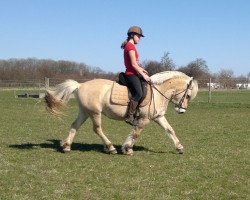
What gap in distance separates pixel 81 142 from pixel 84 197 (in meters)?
5.02

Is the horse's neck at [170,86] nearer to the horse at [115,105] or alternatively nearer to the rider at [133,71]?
the horse at [115,105]

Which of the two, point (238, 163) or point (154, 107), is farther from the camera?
point (154, 107)

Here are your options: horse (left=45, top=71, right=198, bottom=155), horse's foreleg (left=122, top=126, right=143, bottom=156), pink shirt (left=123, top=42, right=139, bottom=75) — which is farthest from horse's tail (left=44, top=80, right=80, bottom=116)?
horse's foreleg (left=122, top=126, right=143, bottom=156)

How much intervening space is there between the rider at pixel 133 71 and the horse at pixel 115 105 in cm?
21

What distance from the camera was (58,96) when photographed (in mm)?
8969

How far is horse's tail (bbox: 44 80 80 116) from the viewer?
8.88 meters

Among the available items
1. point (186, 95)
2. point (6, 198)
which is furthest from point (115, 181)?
point (186, 95)

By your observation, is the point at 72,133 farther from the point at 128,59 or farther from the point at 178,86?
the point at 178,86

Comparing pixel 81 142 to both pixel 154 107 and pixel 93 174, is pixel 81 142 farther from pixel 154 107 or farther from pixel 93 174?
pixel 93 174

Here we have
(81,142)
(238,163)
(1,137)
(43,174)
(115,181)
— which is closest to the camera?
(115,181)

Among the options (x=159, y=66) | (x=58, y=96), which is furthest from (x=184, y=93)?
(x=159, y=66)

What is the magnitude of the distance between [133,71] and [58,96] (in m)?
1.88

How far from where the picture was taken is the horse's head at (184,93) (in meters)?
8.75

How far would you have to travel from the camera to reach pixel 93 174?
22.0 feet
